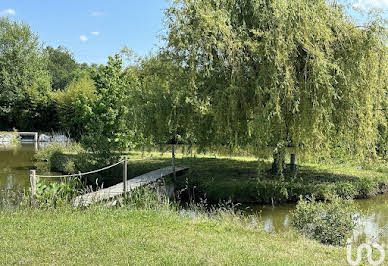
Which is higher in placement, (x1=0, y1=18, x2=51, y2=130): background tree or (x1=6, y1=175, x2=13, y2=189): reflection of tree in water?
(x1=0, y1=18, x2=51, y2=130): background tree

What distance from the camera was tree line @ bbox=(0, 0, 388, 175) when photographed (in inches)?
390

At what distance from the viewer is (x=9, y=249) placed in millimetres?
4848

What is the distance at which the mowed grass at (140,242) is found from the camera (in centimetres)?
462

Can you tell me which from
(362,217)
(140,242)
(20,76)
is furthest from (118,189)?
(20,76)

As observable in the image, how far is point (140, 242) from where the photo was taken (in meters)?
5.23

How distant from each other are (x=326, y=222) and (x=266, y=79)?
430cm

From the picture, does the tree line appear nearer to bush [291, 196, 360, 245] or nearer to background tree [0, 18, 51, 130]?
bush [291, 196, 360, 245]

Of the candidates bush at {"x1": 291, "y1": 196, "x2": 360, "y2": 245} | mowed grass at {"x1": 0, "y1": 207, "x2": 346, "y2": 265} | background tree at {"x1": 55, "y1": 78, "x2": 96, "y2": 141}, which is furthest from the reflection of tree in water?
background tree at {"x1": 55, "y1": 78, "x2": 96, "y2": 141}

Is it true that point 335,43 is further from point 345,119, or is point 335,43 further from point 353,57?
point 345,119

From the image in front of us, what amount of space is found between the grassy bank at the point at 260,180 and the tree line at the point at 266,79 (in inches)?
37.1

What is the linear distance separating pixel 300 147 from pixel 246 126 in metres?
1.65

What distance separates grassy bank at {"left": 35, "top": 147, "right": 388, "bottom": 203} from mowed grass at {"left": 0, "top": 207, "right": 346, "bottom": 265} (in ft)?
9.98

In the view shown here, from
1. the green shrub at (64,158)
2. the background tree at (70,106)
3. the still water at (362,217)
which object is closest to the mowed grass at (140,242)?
the still water at (362,217)

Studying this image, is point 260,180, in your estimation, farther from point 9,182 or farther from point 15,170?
point 15,170
